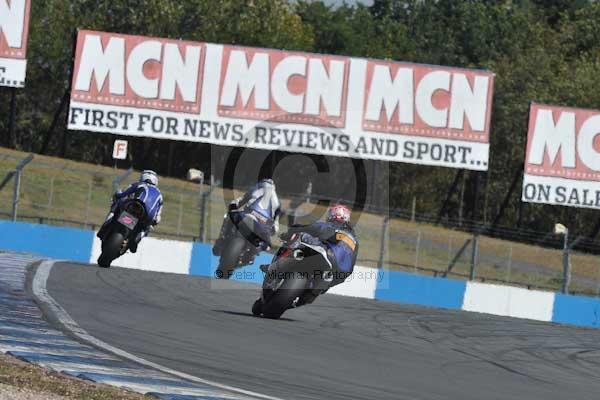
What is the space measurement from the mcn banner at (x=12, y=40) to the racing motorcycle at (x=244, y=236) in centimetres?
1671

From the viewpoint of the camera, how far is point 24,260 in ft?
56.8

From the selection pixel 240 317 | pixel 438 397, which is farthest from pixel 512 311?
pixel 438 397

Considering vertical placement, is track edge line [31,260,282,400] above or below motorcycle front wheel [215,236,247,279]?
below

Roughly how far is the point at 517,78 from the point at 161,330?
51.7 meters

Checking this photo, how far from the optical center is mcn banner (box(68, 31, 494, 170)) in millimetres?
31938

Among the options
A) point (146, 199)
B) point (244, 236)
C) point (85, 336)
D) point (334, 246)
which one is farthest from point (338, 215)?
point (146, 199)

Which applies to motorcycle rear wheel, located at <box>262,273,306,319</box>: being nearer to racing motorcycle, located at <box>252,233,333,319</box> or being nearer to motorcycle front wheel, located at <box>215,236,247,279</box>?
racing motorcycle, located at <box>252,233,333,319</box>

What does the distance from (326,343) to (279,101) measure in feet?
67.7

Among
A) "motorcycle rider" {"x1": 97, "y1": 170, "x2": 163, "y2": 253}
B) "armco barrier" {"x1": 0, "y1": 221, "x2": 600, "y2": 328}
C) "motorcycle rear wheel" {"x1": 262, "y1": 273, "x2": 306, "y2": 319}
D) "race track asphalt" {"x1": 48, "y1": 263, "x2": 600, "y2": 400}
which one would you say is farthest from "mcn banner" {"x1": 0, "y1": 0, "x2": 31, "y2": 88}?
"motorcycle rear wheel" {"x1": 262, "y1": 273, "x2": 306, "y2": 319}

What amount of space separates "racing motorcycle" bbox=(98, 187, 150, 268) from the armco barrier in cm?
438

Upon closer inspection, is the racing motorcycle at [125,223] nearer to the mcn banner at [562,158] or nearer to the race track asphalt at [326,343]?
A: the race track asphalt at [326,343]

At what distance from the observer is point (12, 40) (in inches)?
1276

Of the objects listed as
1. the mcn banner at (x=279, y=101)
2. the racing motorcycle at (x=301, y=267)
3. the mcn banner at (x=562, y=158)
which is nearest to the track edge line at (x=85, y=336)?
the racing motorcycle at (x=301, y=267)

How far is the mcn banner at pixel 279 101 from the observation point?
105 feet
